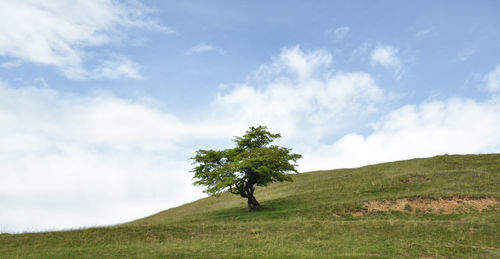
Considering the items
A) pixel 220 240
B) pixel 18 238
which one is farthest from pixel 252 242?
pixel 18 238

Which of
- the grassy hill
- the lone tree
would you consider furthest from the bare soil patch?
the lone tree

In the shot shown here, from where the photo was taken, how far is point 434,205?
1480 inches

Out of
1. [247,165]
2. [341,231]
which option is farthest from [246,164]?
[341,231]

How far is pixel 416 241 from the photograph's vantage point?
24188 mm

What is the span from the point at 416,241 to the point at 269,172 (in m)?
21.3

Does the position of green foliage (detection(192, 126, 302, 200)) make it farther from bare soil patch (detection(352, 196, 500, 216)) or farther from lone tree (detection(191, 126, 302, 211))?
bare soil patch (detection(352, 196, 500, 216))

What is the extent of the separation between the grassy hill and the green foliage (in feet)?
13.1

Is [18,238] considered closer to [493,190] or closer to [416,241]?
[416,241]

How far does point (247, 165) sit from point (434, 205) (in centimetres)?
2217

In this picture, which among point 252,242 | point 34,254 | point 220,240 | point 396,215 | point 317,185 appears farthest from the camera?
point 317,185

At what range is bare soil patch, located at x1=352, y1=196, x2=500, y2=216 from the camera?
36406 mm

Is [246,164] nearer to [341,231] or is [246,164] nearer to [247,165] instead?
[247,165]

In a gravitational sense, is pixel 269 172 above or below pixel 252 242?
above

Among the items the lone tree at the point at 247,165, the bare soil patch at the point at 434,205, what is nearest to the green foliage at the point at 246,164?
the lone tree at the point at 247,165
